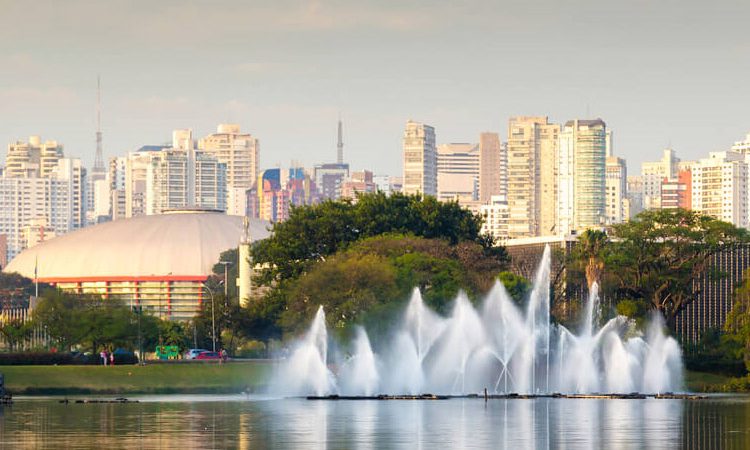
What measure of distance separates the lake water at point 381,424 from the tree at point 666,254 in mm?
35480

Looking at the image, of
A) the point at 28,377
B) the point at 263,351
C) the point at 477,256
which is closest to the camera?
the point at 28,377

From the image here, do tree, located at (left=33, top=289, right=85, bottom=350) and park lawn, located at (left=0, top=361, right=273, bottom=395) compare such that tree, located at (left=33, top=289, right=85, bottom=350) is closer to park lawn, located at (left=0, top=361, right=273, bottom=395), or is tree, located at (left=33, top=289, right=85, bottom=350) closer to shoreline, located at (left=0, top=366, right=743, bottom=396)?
shoreline, located at (left=0, top=366, right=743, bottom=396)

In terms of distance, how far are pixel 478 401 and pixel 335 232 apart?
142 feet

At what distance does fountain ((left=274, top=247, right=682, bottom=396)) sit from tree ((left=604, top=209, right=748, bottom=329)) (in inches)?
559

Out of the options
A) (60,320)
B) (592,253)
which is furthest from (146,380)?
(592,253)

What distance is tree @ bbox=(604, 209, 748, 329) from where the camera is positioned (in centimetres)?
10506

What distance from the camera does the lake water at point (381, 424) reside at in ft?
149

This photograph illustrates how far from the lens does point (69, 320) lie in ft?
367

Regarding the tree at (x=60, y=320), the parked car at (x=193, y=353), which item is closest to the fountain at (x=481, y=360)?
the tree at (x=60, y=320)

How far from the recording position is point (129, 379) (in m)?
85.3

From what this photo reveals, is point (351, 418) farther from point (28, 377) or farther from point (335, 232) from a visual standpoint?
point (335, 232)

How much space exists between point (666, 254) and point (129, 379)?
37010 millimetres

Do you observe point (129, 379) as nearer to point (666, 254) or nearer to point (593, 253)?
point (593, 253)

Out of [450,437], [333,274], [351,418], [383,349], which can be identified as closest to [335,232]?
[333,274]
